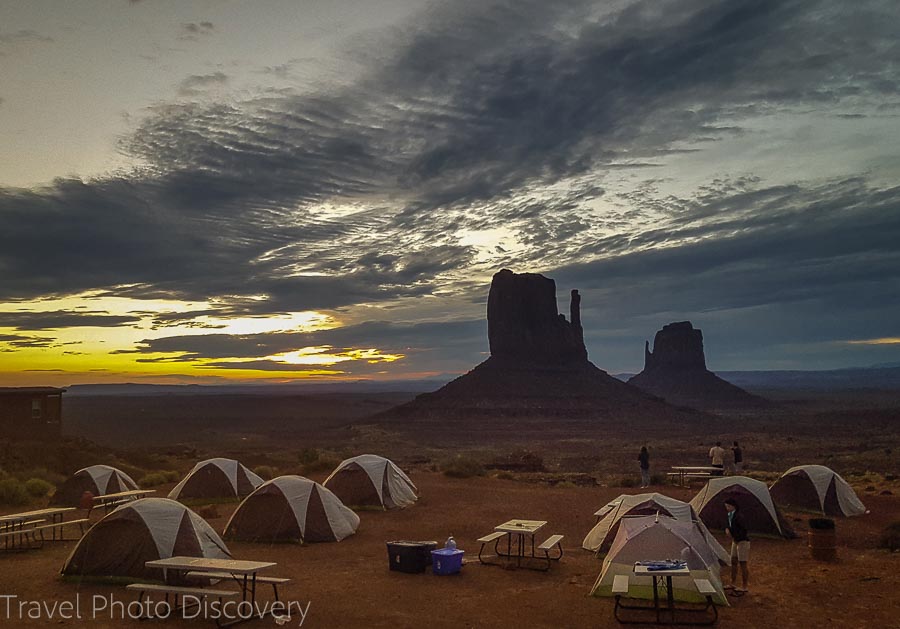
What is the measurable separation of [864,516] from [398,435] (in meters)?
53.5

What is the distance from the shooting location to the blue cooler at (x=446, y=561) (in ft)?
41.8

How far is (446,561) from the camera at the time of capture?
41.9 feet

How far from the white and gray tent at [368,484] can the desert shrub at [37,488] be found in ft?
35.5

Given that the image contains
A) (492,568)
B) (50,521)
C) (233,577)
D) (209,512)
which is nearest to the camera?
(233,577)

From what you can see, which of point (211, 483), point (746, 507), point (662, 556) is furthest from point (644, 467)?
point (211, 483)

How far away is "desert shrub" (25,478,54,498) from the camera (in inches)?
908

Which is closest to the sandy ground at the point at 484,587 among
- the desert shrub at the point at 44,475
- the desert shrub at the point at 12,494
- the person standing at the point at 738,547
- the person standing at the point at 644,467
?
the person standing at the point at 738,547

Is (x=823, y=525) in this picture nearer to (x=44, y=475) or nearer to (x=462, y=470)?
(x=462, y=470)

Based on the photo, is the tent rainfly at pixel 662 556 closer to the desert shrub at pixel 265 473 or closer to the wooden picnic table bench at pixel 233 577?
the wooden picnic table bench at pixel 233 577

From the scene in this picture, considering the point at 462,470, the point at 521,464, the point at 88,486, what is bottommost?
the point at 521,464

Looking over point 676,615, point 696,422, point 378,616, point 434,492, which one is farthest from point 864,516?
point 696,422

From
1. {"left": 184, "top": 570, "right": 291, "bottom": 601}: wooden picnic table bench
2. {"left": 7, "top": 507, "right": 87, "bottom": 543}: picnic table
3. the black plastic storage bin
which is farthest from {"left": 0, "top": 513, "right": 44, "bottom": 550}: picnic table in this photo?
the black plastic storage bin

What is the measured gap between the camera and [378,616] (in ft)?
33.4

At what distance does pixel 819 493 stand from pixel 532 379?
282 feet
